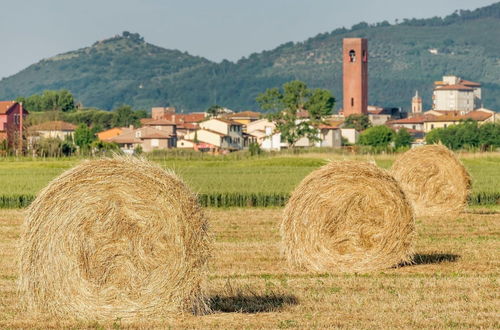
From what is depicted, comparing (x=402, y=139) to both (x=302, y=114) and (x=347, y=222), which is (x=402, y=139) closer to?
(x=302, y=114)

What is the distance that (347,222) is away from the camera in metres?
19.8

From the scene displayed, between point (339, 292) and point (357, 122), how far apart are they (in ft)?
548

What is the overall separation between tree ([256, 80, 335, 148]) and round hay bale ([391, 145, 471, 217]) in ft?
311

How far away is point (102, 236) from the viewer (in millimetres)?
14945

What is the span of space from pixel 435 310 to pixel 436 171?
1487 centimetres

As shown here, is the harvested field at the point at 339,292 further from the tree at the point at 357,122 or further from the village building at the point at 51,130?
the tree at the point at 357,122

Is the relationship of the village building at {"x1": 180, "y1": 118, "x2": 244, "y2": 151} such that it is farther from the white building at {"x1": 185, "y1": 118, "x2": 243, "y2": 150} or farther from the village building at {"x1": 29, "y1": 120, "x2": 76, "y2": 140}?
the village building at {"x1": 29, "y1": 120, "x2": 76, "y2": 140}

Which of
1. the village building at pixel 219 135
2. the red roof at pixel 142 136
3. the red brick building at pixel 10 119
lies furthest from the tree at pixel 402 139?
the red brick building at pixel 10 119

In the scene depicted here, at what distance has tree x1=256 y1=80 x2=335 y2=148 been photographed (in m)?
127

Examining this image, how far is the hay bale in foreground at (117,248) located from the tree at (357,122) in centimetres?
16545

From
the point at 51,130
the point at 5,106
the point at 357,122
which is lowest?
the point at 357,122

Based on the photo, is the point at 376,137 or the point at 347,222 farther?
the point at 376,137

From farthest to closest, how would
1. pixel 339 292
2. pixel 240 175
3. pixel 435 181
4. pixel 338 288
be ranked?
1. pixel 240 175
2. pixel 435 181
3. pixel 338 288
4. pixel 339 292


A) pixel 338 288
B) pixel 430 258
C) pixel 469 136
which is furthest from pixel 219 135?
pixel 338 288
